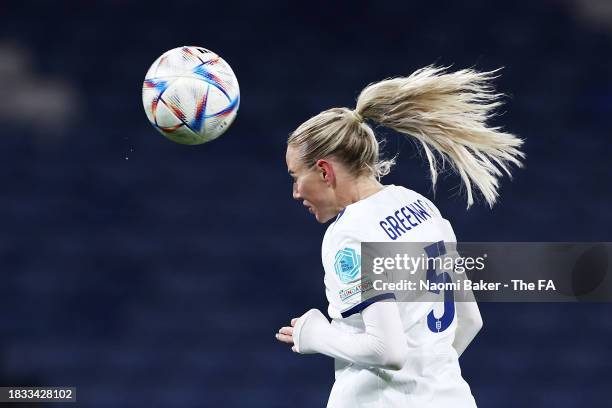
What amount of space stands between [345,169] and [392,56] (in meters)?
2.95

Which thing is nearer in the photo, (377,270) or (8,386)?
(377,270)

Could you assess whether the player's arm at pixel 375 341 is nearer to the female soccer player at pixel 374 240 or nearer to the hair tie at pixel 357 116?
the female soccer player at pixel 374 240

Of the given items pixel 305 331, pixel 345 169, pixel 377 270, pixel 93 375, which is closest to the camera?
pixel 377 270

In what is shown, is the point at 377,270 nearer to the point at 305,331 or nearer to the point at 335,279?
the point at 335,279

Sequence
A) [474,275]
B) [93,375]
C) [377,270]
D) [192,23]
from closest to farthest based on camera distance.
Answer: [377,270], [474,275], [93,375], [192,23]

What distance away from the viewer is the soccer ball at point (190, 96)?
3053 millimetres

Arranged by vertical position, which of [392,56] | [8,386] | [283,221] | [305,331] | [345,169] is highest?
[392,56]

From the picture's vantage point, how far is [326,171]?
2502 mm

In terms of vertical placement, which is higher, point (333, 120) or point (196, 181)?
point (196, 181)

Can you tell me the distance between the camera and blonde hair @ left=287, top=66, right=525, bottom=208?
2.48 m

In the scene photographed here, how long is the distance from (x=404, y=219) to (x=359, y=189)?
21cm

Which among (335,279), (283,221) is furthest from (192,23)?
(335,279)

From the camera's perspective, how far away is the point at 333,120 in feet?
8.16

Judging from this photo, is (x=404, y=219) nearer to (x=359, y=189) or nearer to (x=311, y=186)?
(x=359, y=189)
